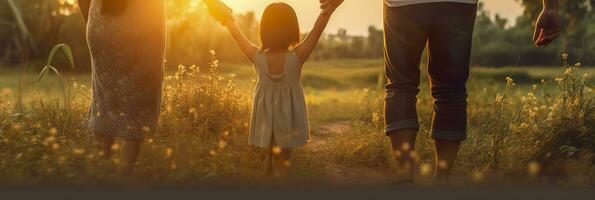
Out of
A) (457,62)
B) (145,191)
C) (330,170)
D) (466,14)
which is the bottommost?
(330,170)

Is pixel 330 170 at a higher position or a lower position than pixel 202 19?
lower

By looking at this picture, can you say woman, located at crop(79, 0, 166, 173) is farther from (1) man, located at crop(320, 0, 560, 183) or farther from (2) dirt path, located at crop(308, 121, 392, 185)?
(1) man, located at crop(320, 0, 560, 183)

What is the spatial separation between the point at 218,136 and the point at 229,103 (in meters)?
0.39

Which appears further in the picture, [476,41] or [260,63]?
[476,41]

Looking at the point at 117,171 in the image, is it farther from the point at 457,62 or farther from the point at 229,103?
the point at 229,103

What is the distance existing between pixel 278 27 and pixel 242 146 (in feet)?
3.61

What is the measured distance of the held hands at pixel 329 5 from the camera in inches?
Result: 163

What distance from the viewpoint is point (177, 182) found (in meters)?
3.54

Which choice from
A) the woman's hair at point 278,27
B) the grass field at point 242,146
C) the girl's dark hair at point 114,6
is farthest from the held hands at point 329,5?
the girl's dark hair at point 114,6

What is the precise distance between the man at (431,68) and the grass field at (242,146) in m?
0.19

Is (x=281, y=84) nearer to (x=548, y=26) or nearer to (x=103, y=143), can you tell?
(x=103, y=143)

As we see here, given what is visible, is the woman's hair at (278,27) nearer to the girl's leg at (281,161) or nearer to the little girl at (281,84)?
the little girl at (281,84)

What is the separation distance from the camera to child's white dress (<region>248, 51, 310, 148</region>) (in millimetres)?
4203

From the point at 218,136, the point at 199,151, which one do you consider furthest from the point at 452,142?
the point at 218,136
